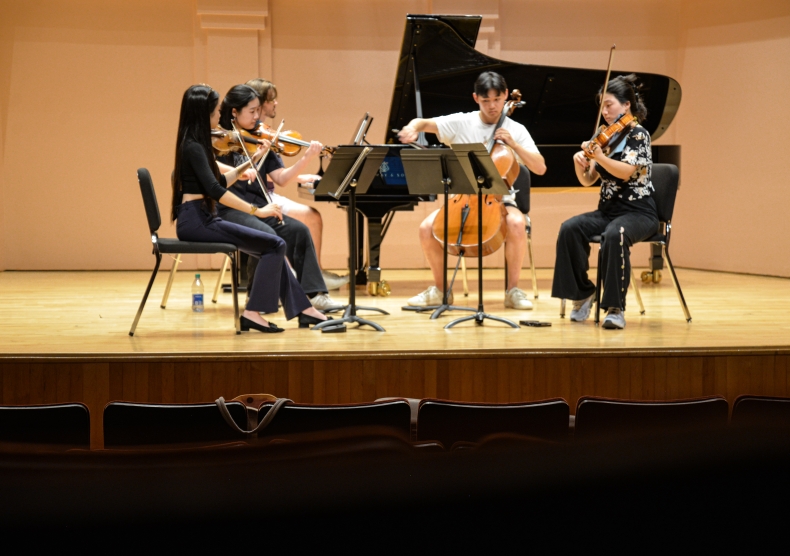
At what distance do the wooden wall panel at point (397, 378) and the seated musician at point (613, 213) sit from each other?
2.21 feet

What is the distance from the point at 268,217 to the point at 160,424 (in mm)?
2326

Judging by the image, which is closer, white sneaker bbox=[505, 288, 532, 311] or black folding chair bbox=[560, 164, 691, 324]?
black folding chair bbox=[560, 164, 691, 324]

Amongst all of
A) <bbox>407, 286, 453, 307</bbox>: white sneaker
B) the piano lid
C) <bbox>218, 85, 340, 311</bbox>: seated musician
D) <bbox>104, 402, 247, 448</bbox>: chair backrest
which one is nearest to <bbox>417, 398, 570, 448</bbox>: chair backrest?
<bbox>104, 402, 247, 448</bbox>: chair backrest

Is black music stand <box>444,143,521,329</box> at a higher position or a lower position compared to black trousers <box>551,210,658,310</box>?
higher

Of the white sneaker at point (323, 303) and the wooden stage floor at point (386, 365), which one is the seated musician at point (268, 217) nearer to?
the white sneaker at point (323, 303)

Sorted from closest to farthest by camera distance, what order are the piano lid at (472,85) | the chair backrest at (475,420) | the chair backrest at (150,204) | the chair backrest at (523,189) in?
the chair backrest at (475,420)
the chair backrest at (150,204)
the piano lid at (472,85)
the chair backrest at (523,189)

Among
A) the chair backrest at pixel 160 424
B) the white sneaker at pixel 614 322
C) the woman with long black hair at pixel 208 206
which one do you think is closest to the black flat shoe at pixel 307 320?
the woman with long black hair at pixel 208 206

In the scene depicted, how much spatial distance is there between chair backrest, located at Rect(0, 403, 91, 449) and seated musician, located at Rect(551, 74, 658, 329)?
8.21 feet

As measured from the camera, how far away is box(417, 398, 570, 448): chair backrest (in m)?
1.79

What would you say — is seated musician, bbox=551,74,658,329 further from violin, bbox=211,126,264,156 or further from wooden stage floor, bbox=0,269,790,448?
violin, bbox=211,126,264,156

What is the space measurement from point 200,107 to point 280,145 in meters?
0.76

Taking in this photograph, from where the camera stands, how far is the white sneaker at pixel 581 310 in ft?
12.5

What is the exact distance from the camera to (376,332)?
3.41m

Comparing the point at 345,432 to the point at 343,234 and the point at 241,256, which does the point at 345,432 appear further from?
the point at 343,234
